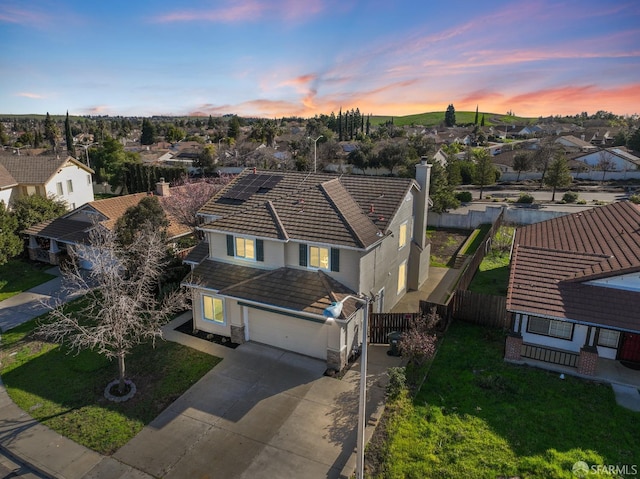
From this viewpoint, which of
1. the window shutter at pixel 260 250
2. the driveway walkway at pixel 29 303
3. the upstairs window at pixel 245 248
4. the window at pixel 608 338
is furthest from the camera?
the driveway walkway at pixel 29 303

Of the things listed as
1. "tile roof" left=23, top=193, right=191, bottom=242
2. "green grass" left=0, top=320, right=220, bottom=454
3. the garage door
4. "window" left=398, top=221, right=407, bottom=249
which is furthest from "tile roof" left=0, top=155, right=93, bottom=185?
"window" left=398, top=221, right=407, bottom=249

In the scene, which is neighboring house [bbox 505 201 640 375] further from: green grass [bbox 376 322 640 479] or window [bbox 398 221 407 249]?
window [bbox 398 221 407 249]

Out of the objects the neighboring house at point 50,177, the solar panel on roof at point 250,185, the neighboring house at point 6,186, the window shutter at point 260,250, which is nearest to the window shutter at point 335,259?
the window shutter at point 260,250

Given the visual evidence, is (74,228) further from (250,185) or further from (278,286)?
(278,286)

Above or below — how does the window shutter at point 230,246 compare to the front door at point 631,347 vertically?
above

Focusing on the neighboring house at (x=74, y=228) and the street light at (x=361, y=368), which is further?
the neighboring house at (x=74, y=228)

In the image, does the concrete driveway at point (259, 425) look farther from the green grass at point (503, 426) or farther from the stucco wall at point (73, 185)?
the stucco wall at point (73, 185)

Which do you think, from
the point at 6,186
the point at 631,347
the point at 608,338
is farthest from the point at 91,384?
the point at 6,186
